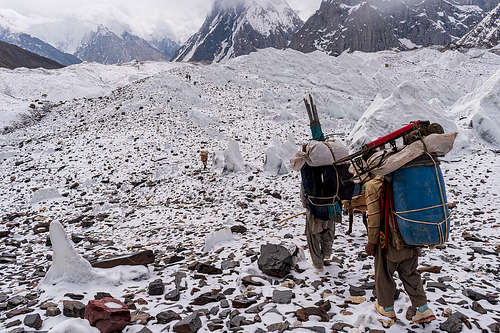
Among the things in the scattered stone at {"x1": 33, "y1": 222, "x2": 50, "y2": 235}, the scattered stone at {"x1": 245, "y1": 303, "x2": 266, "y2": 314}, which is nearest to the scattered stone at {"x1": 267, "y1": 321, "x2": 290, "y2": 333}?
the scattered stone at {"x1": 245, "y1": 303, "x2": 266, "y2": 314}

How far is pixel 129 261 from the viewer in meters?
5.46

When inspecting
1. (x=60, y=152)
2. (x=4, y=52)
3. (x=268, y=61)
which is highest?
(x=4, y=52)

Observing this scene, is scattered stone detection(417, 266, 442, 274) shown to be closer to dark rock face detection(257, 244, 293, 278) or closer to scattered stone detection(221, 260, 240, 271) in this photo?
dark rock face detection(257, 244, 293, 278)

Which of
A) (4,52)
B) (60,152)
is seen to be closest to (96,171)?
(60,152)

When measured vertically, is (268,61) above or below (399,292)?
above

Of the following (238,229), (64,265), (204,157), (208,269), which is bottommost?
(208,269)

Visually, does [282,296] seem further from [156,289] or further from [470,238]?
[470,238]

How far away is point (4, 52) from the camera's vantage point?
282 feet

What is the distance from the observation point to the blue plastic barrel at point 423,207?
9.88 ft

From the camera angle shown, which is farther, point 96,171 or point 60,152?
point 60,152

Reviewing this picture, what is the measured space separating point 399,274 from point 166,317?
119 inches

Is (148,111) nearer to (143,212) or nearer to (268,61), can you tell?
(143,212)

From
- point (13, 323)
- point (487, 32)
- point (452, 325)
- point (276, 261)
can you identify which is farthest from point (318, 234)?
point (487, 32)

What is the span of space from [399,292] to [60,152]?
57.0ft
